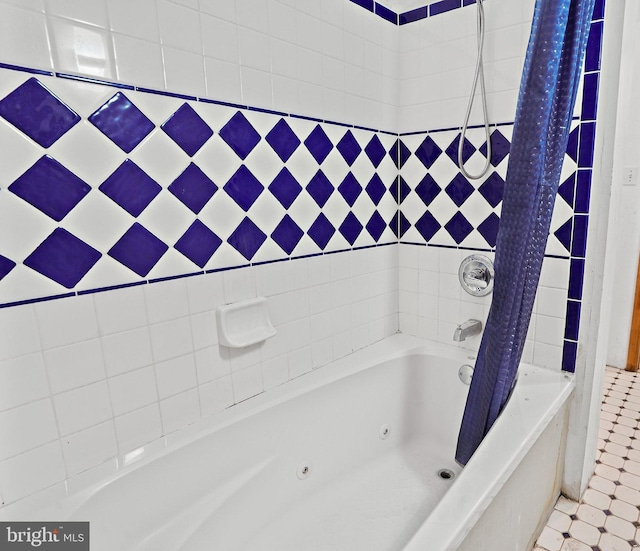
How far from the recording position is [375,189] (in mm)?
1709

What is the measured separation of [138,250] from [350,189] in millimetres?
845

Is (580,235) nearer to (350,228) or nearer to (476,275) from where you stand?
(476,275)

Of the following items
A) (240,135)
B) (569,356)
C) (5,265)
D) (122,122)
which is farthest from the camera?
(569,356)

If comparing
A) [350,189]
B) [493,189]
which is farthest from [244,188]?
[493,189]

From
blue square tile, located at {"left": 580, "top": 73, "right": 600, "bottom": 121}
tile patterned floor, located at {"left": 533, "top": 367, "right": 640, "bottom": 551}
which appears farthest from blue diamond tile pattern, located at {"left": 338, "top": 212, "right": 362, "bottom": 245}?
tile patterned floor, located at {"left": 533, "top": 367, "right": 640, "bottom": 551}

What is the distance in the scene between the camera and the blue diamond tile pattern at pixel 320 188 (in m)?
1.45

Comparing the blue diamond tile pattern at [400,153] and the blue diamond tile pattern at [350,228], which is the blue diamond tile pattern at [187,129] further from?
the blue diamond tile pattern at [400,153]

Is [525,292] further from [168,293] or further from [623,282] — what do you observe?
[623,282]

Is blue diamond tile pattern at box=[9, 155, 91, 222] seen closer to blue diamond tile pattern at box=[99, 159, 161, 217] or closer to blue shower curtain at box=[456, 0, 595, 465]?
blue diamond tile pattern at box=[99, 159, 161, 217]

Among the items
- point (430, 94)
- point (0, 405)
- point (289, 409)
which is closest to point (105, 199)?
point (0, 405)

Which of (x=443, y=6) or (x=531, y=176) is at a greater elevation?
(x=443, y=6)

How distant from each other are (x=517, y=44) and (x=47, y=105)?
145 centimetres

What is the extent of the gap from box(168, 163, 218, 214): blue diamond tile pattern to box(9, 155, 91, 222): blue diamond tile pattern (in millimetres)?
222

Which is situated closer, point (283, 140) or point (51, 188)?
point (51, 188)
